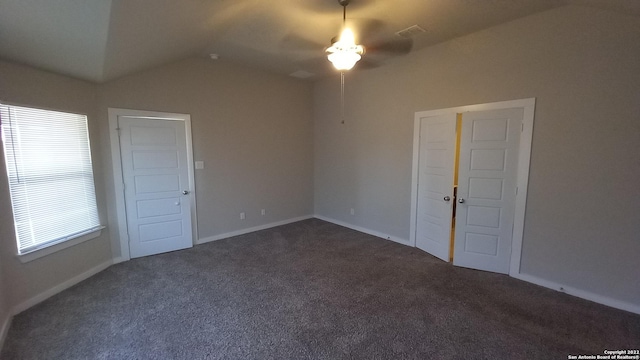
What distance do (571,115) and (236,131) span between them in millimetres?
4577

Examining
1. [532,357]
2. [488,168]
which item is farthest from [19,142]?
[488,168]

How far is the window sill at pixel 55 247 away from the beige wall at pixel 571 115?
4875 millimetres

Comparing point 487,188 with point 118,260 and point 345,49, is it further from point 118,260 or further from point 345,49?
point 118,260

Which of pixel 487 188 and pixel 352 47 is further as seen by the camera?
pixel 487 188

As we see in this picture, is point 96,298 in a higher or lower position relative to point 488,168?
lower

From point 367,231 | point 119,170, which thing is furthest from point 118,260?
point 367,231

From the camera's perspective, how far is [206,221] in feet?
14.5

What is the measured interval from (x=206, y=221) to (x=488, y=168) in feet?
14.2

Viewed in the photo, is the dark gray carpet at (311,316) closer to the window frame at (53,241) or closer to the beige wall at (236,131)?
the window frame at (53,241)

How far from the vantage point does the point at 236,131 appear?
183 inches

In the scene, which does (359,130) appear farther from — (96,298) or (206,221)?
(96,298)

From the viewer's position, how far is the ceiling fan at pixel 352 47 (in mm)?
2469

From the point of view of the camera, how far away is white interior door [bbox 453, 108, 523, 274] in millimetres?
3111

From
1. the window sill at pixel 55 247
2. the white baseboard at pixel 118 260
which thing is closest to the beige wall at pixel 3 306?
the window sill at pixel 55 247
